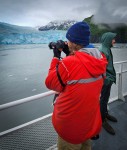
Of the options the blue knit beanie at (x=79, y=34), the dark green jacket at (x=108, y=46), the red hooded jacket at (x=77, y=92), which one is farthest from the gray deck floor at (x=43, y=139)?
the blue knit beanie at (x=79, y=34)

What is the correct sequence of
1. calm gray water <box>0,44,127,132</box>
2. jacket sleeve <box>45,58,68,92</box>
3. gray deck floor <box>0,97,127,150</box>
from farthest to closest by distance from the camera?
calm gray water <box>0,44,127,132</box>, gray deck floor <box>0,97,127,150</box>, jacket sleeve <box>45,58,68,92</box>

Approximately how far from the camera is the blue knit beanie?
1.03 m

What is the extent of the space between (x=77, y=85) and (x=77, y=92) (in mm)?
42

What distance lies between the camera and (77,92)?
99cm

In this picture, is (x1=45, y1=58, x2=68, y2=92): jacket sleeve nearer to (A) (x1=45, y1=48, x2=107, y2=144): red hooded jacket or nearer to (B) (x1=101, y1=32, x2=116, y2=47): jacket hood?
(A) (x1=45, y1=48, x2=107, y2=144): red hooded jacket

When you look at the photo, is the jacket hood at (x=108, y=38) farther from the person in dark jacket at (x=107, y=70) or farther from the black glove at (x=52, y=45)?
the black glove at (x=52, y=45)

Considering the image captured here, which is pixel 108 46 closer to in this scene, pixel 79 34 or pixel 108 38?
pixel 108 38

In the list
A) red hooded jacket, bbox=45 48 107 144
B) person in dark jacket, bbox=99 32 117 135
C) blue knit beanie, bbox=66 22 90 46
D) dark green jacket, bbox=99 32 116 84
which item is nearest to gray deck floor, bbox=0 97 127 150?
person in dark jacket, bbox=99 32 117 135

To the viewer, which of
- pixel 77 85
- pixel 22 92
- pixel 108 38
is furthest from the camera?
pixel 22 92

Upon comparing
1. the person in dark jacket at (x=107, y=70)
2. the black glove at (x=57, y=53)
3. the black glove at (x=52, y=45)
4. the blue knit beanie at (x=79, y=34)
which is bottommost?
the person in dark jacket at (x=107, y=70)

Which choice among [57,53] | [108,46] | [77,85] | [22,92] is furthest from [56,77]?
[22,92]

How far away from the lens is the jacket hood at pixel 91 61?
3.19ft

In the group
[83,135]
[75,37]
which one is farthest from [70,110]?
[75,37]

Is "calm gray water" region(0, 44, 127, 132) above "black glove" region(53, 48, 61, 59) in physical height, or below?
below
